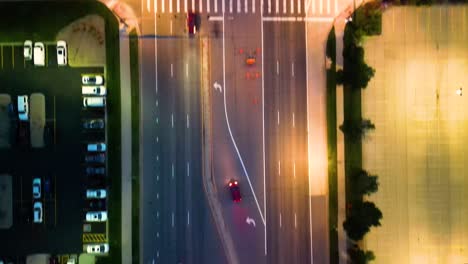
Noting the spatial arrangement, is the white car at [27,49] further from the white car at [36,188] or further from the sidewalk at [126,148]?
the white car at [36,188]

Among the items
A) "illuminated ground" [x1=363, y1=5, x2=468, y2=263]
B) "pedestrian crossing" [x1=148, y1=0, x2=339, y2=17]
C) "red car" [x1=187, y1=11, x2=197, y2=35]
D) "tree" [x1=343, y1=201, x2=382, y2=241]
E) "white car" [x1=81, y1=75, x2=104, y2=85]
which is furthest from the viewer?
"illuminated ground" [x1=363, y1=5, x2=468, y2=263]

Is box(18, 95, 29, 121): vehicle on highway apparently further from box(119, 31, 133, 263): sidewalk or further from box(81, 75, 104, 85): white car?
box(119, 31, 133, 263): sidewalk

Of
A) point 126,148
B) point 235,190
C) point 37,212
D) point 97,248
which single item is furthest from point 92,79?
point 235,190

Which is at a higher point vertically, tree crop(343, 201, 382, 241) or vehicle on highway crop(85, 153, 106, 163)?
vehicle on highway crop(85, 153, 106, 163)

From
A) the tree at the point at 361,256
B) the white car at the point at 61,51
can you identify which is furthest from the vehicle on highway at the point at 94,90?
the tree at the point at 361,256

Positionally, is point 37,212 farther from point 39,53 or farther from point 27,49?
point 27,49

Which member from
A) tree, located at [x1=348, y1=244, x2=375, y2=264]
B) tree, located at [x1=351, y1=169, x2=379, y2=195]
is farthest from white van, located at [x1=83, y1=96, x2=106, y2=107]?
tree, located at [x1=348, y1=244, x2=375, y2=264]
